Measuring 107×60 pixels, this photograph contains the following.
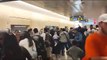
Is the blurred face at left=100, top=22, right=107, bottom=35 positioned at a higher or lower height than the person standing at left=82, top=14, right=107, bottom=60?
higher

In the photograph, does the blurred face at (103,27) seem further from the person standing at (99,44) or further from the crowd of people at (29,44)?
the crowd of people at (29,44)

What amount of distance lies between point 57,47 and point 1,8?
373cm

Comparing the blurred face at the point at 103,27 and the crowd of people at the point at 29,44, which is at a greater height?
the blurred face at the point at 103,27

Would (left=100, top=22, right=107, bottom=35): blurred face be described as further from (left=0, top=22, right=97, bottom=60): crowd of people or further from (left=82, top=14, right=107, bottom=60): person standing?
(left=0, top=22, right=97, bottom=60): crowd of people

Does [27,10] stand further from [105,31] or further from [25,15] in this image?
[105,31]

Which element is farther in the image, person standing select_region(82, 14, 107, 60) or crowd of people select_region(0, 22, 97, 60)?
crowd of people select_region(0, 22, 97, 60)

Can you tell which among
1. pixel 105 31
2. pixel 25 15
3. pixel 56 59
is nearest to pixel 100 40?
pixel 105 31

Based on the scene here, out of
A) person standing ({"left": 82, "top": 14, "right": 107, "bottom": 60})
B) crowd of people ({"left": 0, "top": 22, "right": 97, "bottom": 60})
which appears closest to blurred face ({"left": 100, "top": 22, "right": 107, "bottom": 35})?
person standing ({"left": 82, "top": 14, "right": 107, "bottom": 60})

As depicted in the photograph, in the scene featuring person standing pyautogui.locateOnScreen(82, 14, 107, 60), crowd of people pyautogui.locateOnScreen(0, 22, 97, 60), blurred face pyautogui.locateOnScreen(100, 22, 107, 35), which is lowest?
crowd of people pyautogui.locateOnScreen(0, 22, 97, 60)

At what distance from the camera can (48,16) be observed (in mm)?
23562

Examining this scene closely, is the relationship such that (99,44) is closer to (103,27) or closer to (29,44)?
(103,27)

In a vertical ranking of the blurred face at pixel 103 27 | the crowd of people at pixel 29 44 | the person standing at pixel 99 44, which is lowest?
the crowd of people at pixel 29 44

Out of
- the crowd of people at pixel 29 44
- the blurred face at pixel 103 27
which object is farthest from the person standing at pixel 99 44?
the crowd of people at pixel 29 44

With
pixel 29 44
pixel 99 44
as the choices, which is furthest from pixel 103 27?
pixel 29 44
